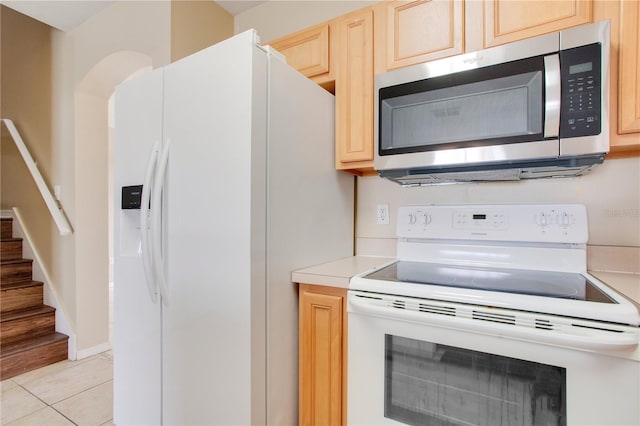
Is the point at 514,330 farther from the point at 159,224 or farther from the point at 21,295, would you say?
the point at 21,295

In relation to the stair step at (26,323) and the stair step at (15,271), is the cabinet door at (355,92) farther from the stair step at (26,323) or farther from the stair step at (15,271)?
the stair step at (15,271)

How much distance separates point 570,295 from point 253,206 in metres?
1.05

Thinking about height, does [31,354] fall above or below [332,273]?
below

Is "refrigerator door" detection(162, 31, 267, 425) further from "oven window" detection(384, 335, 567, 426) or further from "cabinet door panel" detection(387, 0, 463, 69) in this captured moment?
"cabinet door panel" detection(387, 0, 463, 69)

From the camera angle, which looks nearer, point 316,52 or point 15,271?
point 316,52

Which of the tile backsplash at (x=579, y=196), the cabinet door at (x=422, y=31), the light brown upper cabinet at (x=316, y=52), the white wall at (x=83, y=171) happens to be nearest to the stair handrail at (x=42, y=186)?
the white wall at (x=83, y=171)

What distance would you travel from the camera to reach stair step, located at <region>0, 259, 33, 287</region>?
2861mm

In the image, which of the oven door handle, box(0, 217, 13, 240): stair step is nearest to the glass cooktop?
the oven door handle

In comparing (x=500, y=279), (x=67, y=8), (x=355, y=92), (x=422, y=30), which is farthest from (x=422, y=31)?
(x=67, y=8)

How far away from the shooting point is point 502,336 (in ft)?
3.24

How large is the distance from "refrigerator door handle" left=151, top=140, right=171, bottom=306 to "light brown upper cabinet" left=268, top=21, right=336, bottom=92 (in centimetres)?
83

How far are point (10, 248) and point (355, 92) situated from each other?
346cm

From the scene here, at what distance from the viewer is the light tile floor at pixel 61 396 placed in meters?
1.84

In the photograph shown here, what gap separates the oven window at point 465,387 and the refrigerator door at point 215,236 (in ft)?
1.70
